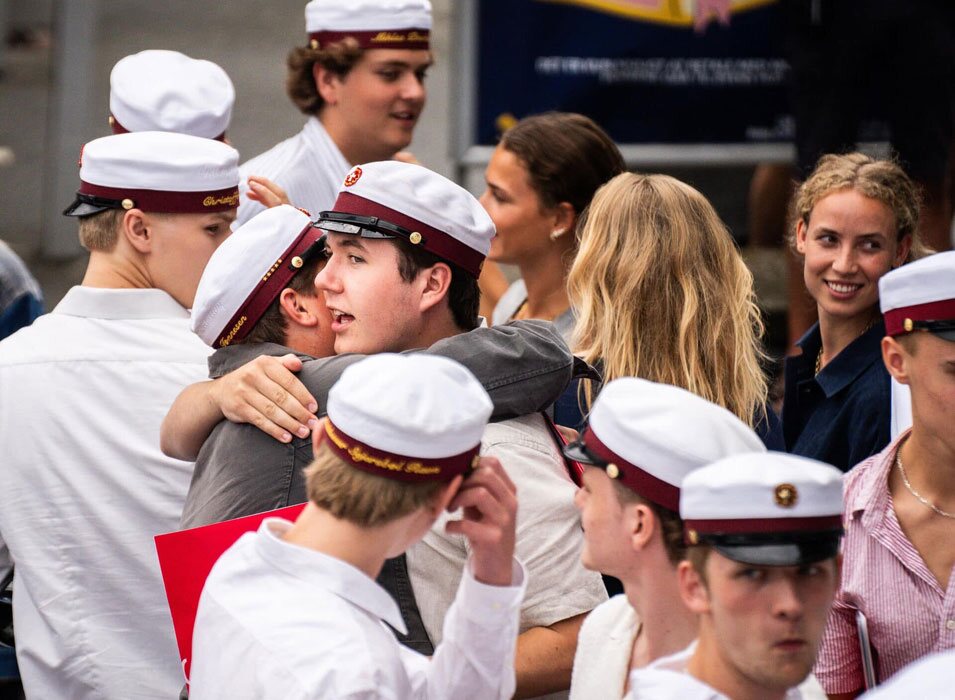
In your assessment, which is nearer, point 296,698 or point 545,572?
point 296,698

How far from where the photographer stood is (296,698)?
2.33 m

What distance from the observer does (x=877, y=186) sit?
4121 millimetres

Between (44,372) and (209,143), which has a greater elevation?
(209,143)

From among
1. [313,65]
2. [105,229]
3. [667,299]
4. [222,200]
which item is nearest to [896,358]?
[667,299]

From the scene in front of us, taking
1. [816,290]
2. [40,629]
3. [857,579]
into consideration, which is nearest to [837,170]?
[816,290]

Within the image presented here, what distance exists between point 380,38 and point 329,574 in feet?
11.3

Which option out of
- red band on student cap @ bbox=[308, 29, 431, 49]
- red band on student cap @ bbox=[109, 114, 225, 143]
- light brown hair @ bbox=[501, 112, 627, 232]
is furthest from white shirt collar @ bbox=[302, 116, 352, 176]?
light brown hair @ bbox=[501, 112, 627, 232]

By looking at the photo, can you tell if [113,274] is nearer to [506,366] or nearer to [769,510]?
[506,366]

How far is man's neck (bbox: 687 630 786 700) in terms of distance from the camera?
2268mm

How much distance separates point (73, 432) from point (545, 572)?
125cm

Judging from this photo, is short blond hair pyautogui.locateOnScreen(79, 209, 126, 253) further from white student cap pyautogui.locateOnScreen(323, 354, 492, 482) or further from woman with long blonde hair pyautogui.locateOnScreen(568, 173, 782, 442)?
white student cap pyautogui.locateOnScreen(323, 354, 492, 482)

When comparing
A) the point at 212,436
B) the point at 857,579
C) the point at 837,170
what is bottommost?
the point at 857,579

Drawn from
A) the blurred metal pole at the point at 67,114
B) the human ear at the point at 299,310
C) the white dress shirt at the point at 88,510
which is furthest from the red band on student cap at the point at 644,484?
the blurred metal pole at the point at 67,114

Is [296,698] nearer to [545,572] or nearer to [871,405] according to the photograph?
[545,572]
